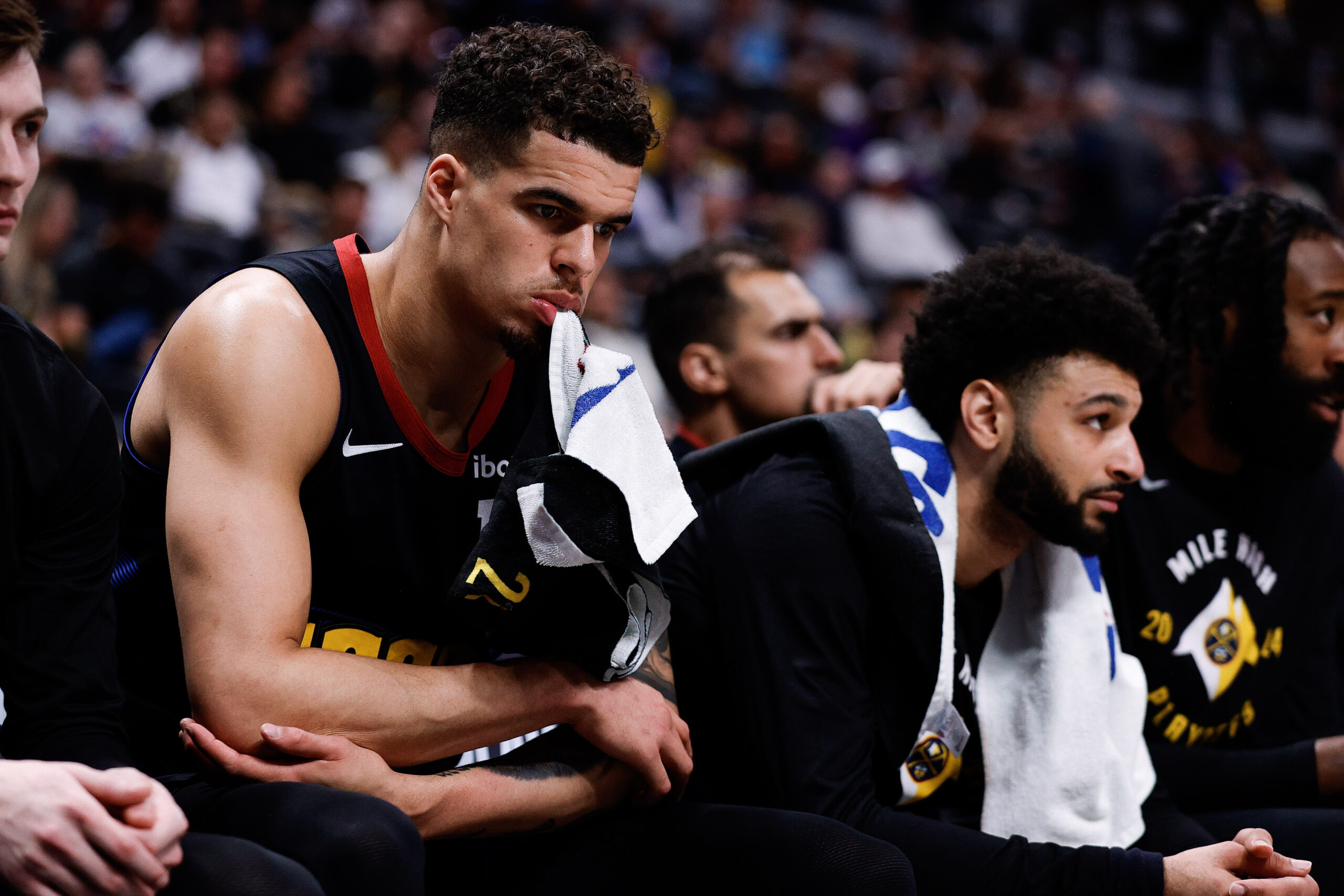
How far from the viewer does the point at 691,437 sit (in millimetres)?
3479

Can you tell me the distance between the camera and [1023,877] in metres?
1.92

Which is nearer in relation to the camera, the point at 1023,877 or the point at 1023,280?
the point at 1023,877

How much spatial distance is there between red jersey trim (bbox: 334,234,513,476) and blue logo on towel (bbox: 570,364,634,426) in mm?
214

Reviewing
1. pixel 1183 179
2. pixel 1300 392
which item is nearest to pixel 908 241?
pixel 1183 179

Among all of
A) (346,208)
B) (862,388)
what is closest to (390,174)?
(346,208)

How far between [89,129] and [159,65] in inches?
29.3

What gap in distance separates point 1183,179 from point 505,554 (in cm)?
1040

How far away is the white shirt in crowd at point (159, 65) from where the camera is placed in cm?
642

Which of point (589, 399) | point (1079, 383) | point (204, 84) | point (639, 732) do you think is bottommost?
point (639, 732)

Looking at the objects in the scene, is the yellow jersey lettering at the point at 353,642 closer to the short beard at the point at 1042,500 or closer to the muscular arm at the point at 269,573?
the muscular arm at the point at 269,573

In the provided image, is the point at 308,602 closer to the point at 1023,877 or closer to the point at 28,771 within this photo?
the point at 28,771

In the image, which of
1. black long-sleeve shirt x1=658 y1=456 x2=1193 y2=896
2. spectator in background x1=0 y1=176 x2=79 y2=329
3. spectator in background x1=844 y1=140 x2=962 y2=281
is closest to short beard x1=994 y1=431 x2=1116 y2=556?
black long-sleeve shirt x1=658 y1=456 x2=1193 y2=896

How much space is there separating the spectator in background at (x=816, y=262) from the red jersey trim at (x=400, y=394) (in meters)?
6.08

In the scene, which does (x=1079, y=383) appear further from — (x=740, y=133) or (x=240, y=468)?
(x=740, y=133)
